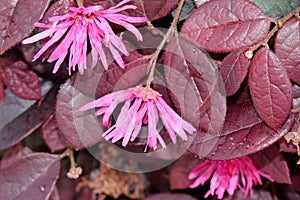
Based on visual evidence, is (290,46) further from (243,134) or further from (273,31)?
(243,134)

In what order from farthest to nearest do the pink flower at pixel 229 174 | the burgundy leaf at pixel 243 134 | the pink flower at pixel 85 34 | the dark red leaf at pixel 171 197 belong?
the dark red leaf at pixel 171 197
the pink flower at pixel 229 174
the burgundy leaf at pixel 243 134
the pink flower at pixel 85 34

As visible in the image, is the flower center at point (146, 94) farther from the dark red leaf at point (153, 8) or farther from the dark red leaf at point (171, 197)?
the dark red leaf at point (171, 197)

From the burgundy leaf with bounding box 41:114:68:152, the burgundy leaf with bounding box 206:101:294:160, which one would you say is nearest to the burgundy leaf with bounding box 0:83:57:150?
the burgundy leaf with bounding box 41:114:68:152

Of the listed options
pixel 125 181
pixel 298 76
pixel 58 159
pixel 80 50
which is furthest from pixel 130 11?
pixel 125 181

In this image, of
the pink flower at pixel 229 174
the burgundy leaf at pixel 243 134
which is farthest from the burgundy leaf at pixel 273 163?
the burgundy leaf at pixel 243 134

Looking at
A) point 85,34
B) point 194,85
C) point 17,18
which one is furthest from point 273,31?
point 17,18

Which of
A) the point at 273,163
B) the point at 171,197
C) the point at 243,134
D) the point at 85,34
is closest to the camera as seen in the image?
the point at 85,34

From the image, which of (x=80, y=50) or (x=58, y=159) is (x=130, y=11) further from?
(x=58, y=159)
